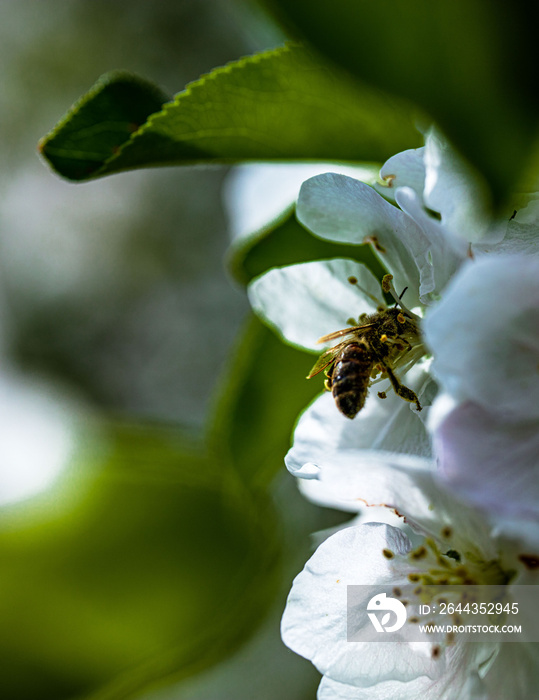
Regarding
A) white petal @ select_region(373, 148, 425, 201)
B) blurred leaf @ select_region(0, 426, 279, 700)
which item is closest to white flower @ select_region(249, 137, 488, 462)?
white petal @ select_region(373, 148, 425, 201)

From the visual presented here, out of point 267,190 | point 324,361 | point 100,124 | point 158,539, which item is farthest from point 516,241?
point 158,539

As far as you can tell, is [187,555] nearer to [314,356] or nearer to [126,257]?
[314,356]

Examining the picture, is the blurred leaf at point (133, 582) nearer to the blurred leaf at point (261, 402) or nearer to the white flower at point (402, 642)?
the blurred leaf at point (261, 402)

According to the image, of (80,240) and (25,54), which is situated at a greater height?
(25,54)

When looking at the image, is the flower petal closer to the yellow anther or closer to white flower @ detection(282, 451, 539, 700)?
white flower @ detection(282, 451, 539, 700)

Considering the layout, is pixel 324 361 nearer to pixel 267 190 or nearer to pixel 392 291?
pixel 392 291

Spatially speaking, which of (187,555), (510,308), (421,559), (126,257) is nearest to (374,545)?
(421,559)
